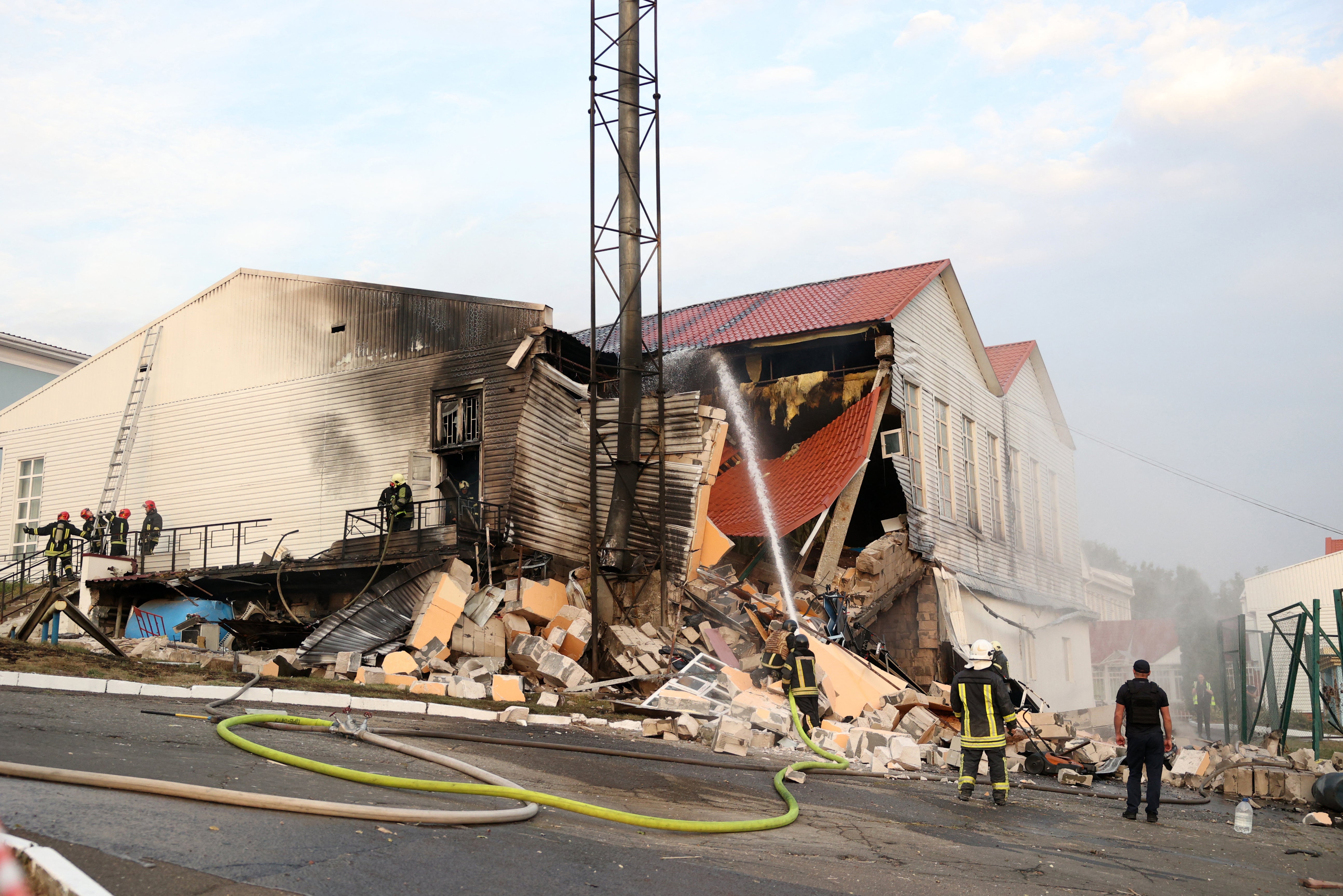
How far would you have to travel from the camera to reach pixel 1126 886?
624 cm

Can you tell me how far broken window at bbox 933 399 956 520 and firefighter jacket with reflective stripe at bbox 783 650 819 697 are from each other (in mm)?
10078

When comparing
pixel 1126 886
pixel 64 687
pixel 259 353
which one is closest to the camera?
pixel 1126 886

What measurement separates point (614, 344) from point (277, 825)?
20.6 metres

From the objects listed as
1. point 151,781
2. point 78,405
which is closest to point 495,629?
point 151,781

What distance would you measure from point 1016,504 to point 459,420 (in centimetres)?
1577

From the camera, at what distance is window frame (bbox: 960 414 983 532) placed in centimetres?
2455

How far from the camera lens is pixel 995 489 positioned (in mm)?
26562

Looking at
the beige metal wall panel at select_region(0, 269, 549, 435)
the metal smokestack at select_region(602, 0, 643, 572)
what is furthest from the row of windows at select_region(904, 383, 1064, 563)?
the beige metal wall panel at select_region(0, 269, 549, 435)

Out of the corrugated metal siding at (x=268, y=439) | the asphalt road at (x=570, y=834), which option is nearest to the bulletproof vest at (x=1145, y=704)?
the asphalt road at (x=570, y=834)

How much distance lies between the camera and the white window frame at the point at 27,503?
80.1 feet

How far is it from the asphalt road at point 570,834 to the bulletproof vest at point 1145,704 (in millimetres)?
906

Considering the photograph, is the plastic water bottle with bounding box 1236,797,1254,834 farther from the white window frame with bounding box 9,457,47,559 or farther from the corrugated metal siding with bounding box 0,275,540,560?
the white window frame with bounding box 9,457,47,559

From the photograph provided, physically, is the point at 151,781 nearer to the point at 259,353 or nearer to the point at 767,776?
the point at 767,776

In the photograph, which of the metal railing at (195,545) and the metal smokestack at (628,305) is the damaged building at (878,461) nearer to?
the metal smokestack at (628,305)
